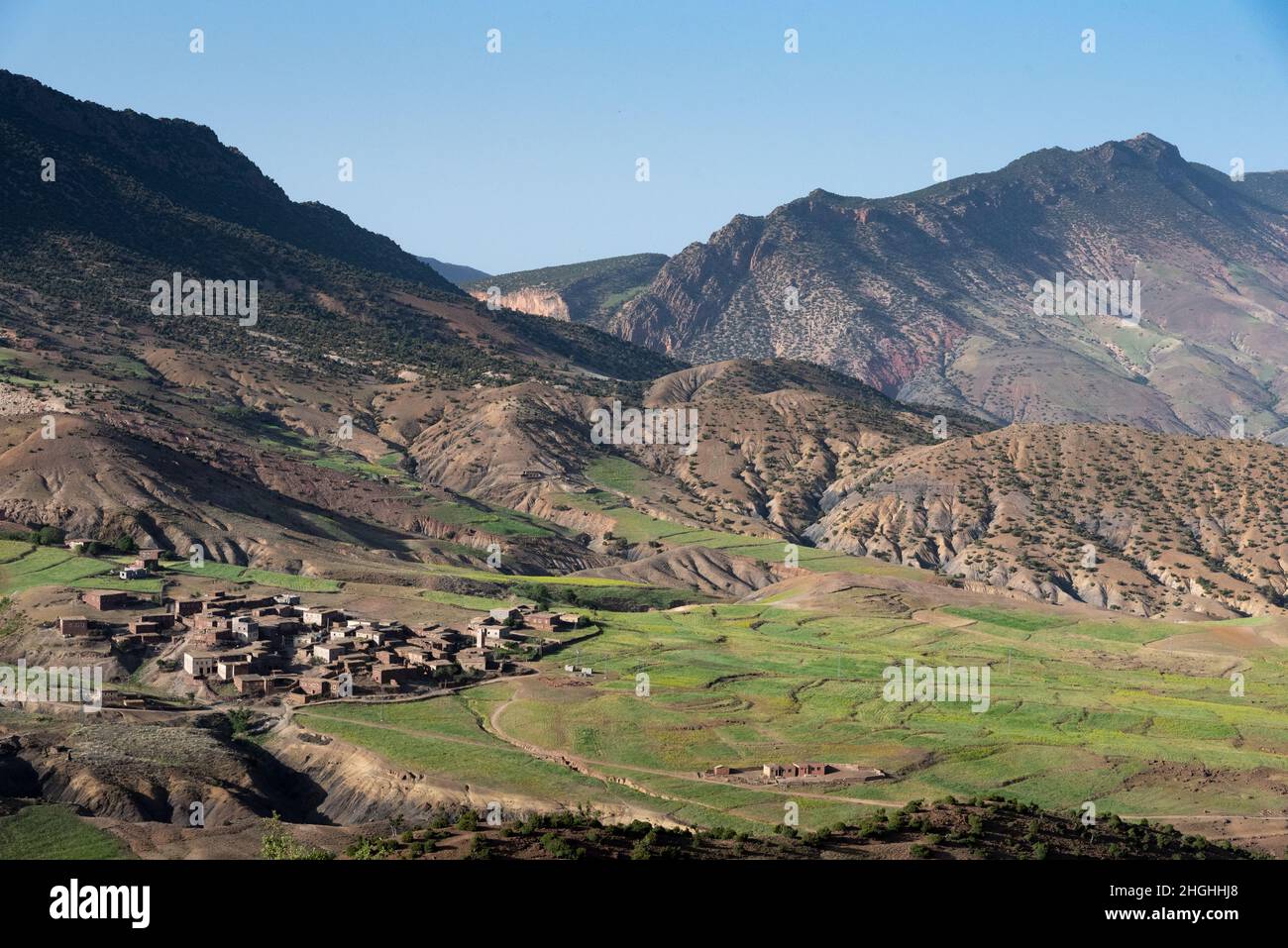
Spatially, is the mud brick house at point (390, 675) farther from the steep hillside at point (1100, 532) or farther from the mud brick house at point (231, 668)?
the steep hillside at point (1100, 532)

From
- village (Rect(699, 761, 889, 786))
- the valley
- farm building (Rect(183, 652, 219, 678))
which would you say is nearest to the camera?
the valley

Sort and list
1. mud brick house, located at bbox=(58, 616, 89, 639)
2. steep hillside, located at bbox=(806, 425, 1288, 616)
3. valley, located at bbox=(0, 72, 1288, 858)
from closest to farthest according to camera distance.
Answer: valley, located at bbox=(0, 72, 1288, 858) → mud brick house, located at bbox=(58, 616, 89, 639) → steep hillside, located at bbox=(806, 425, 1288, 616)

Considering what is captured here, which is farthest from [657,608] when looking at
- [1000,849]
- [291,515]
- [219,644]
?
[1000,849]

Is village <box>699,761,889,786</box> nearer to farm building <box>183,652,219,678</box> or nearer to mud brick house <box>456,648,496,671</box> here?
mud brick house <box>456,648,496,671</box>

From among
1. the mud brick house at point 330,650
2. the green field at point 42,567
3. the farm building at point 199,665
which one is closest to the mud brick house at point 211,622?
the mud brick house at point 330,650

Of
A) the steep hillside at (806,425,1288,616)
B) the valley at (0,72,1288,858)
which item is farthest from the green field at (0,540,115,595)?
the steep hillside at (806,425,1288,616)
